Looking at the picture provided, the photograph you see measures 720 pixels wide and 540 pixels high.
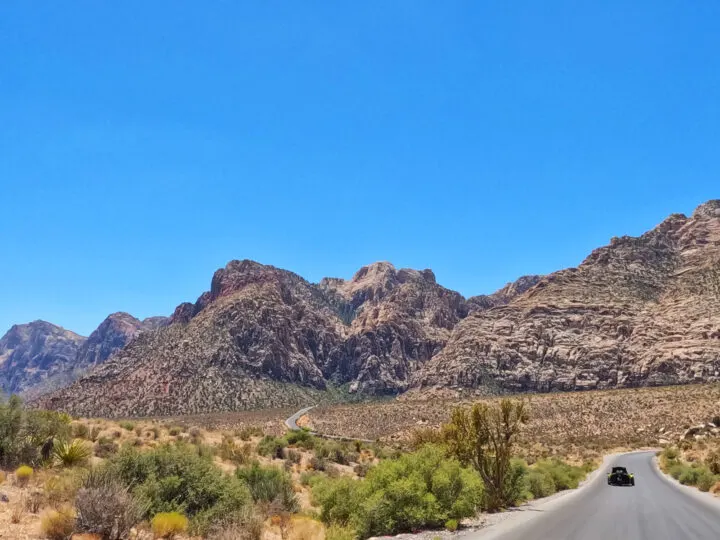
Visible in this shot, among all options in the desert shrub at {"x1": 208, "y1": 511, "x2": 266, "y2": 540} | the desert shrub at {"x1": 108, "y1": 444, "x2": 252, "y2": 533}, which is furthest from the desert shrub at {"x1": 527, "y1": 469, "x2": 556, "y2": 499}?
the desert shrub at {"x1": 208, "y1": 511, "x2": 266, "y2": 540}

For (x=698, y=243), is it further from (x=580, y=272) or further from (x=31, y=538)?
(x=31, y=538)

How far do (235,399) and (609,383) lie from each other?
82264mm

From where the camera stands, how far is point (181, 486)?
43.7ft

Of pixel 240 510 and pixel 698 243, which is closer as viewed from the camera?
pixel 240 510

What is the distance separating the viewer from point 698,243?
142125mm

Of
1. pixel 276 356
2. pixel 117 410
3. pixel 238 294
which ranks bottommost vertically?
pixel 117 410

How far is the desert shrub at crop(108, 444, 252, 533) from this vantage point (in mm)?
12586

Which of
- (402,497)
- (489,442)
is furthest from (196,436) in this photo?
(402,497)

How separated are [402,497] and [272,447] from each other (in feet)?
55.9

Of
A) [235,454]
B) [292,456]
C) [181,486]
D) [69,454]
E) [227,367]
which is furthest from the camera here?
[227,367]

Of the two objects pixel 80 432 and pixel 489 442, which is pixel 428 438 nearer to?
pixel 489 442

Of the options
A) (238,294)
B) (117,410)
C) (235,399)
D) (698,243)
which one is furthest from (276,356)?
(698,243)

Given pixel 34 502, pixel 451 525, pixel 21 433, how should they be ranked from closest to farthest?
pixel 34 502 → pixel 451 525 → pixel 21 433

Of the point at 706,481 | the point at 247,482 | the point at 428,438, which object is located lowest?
the point at 706,481
